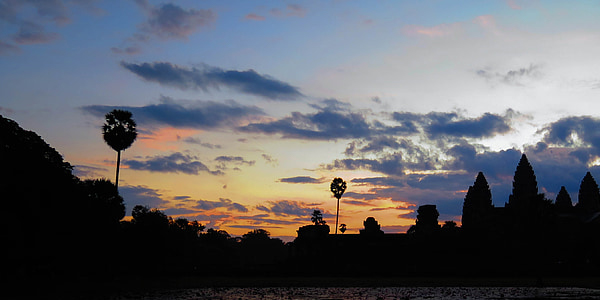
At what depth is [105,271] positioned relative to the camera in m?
62.4

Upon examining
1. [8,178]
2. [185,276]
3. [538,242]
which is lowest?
[185,276]

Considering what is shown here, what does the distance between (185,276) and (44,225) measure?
1123 inches

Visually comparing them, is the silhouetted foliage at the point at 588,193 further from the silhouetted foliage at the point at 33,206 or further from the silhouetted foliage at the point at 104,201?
the silhouetted foliage at the point at 33,206

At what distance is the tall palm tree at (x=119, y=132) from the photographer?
228 feet

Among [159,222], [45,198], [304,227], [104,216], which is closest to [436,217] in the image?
[304,227]

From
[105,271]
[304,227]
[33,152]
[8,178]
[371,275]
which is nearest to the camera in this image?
Result: [8,178]

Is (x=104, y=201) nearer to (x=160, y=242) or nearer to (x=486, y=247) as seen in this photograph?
(x=160, y=242)

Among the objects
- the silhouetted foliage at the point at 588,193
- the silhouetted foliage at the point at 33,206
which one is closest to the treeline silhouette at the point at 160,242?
the silhouetted foliage at the point at 33,206

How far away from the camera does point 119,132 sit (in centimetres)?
6969

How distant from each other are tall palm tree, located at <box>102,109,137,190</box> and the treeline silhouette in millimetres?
5044

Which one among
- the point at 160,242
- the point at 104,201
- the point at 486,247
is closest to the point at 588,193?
the point at 486,247

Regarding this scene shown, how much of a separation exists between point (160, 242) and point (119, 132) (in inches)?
767

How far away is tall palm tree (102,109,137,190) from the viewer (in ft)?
228

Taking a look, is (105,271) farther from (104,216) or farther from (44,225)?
(44,225)
